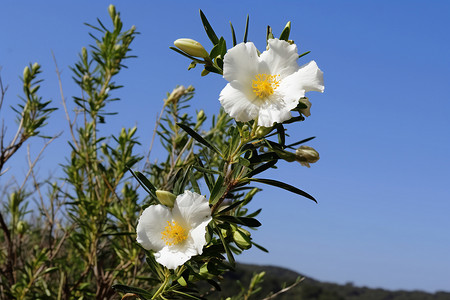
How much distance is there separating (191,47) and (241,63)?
0.14 meters

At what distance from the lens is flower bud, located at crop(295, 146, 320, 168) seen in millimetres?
1011

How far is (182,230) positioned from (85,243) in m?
1.30

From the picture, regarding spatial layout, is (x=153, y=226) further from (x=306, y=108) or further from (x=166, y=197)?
(x=306, y=108)

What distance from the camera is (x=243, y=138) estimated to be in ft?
3.52

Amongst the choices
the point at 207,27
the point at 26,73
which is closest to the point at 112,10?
the point at 26,73

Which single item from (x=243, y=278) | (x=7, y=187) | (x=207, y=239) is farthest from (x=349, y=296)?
(x=207, y=239)

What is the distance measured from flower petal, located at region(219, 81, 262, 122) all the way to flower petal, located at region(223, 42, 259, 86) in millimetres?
21

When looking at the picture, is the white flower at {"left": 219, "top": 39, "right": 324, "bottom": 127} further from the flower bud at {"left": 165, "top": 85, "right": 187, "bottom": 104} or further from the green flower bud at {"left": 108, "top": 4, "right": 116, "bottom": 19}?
the green flower bud at {"left": 108, "top": 4, "right": 116, "bottom": 19}

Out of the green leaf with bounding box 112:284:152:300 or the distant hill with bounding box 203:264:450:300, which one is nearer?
the green leaf with bounding box 112:284:152:300

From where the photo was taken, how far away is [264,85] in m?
1.03

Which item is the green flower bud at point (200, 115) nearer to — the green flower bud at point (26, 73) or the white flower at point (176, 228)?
the green flower bud at point (26, 73)

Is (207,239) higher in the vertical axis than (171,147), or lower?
lower

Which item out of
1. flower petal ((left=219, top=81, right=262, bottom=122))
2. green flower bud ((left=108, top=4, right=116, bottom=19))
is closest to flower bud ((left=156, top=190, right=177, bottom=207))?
flower petal ((left=219, top=81, right=262, bottom=122))

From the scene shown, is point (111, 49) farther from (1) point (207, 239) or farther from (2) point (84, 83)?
(1) point (207, 239)
